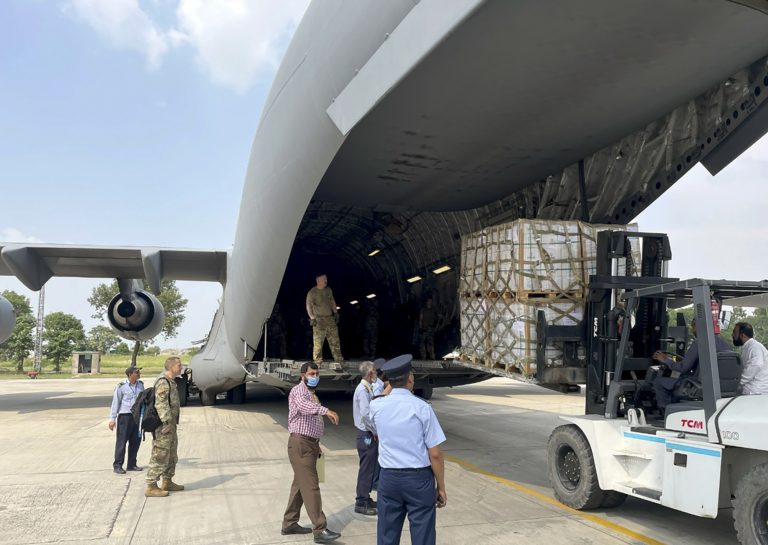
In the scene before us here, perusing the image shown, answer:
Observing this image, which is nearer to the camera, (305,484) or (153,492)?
(305,484)

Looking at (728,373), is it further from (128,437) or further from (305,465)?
(128,437)

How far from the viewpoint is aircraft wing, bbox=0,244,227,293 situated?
42.6 feet

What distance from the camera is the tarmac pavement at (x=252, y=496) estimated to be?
5.15m

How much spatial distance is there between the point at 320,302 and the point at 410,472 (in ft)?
22.4

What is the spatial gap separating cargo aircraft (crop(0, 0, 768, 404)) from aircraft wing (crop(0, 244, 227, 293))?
259 centimetres

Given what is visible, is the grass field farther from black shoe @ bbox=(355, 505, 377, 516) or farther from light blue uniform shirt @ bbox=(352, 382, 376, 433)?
black shoe @ bbox=(355, 505, 377, 516)

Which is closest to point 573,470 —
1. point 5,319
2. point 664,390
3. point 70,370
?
point 664,390

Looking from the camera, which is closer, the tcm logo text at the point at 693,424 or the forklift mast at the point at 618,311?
the tcm logo text at the point at 693,424

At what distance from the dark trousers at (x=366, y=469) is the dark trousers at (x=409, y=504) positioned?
234 cm

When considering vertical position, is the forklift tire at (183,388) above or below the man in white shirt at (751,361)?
below

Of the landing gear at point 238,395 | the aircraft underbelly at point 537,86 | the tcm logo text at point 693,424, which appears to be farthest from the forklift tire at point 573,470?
the landing gear at point 238,395

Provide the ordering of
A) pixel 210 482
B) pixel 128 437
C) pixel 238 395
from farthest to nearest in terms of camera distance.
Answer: pixel 238 395 < pixel 128 437 < pixel 210 482

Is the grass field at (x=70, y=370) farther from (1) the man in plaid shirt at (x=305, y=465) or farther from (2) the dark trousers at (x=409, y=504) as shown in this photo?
(2) the dark trousers at (x=409, y=504)

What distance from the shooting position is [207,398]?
1531 cm
